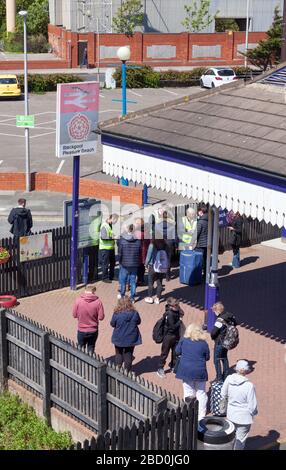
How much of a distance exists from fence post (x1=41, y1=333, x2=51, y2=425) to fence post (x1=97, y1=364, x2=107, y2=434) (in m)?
1.23

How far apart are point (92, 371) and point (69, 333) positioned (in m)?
4.28

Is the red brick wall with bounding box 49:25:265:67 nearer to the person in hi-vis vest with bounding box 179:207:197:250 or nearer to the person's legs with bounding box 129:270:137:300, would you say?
the person in hi-vis vest with bounding box 179:207:197:250

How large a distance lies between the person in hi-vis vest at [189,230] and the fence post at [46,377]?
7182 mm

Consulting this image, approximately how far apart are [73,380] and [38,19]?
238ft

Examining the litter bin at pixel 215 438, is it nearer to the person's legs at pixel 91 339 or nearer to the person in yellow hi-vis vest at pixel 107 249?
the person's legs at pixel 91 339

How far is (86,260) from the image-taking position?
1925cm

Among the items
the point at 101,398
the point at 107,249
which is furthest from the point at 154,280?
the point at 101,398

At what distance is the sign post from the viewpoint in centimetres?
1811

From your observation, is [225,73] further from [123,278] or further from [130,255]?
[130,255]

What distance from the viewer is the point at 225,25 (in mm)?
72625

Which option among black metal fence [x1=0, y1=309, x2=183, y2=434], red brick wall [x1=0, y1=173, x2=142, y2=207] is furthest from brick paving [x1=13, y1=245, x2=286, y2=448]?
red brick wall [x1=0, y1=173, x2=142, y2=207]

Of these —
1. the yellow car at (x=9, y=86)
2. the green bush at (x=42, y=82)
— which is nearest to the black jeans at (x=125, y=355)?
the yellow car at (x=9, y=86)

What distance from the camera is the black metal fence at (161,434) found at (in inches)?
381
